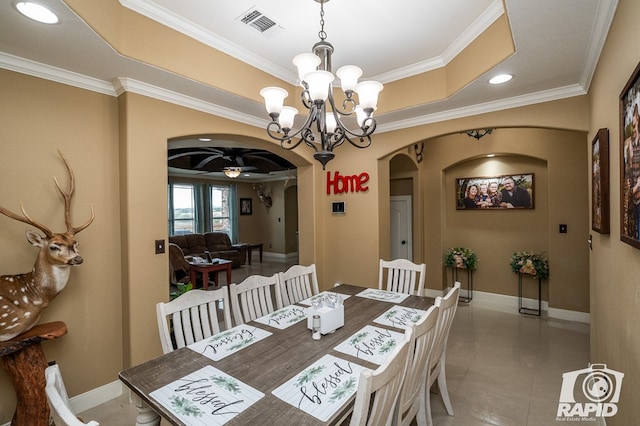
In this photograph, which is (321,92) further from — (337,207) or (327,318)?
(337,207)

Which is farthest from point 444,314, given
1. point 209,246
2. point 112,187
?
point 209,246

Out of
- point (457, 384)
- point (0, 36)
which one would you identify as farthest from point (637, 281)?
point (0, 36)

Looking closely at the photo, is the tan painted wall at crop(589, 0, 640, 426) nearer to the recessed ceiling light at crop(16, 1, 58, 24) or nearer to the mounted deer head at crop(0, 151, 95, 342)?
the recessed ceiling light at crop(16, 1, 58, 24)

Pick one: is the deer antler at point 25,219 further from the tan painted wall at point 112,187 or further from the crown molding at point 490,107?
the crown molding at point 490,107

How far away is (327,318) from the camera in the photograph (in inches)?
71.0

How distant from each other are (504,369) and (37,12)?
4.49 meters

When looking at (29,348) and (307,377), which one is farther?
(29,348)

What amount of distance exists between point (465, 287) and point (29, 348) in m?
5.50

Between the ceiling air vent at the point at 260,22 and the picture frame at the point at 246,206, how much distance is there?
783 centimetres

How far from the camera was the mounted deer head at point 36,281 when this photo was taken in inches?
71.6

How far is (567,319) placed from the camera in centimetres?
399

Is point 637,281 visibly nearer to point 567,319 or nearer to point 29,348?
point 29,348

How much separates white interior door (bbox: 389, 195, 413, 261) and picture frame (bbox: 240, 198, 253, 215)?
585cm

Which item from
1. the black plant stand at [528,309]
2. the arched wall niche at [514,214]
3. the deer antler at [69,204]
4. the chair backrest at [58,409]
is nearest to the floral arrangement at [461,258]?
the arched wall niche at [514,214]
